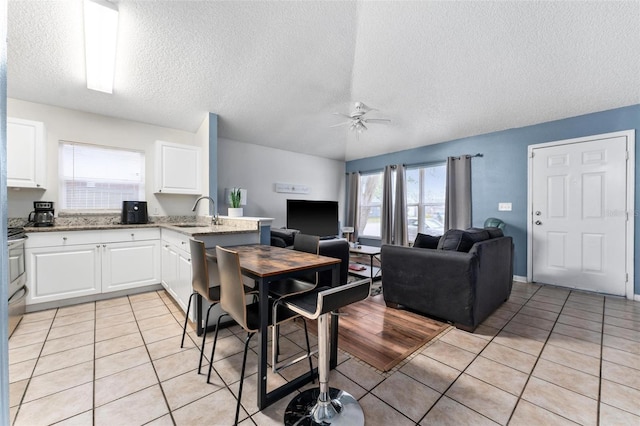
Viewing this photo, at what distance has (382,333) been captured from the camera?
89.6 inches

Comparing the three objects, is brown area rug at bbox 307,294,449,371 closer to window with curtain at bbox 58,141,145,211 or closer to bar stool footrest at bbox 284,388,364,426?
Result: bar stool footrest at bbox 284,388,364,426

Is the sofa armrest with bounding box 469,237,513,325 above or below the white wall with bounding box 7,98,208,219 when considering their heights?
below

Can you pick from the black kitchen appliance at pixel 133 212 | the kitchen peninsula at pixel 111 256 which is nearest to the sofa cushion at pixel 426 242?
the kitchen peninsula at pixel 111 256

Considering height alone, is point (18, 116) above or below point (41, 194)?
above

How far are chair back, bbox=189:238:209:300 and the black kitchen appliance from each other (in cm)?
225

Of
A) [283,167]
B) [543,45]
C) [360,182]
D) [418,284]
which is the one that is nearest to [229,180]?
[283,167]

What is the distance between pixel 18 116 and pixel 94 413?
3525 mm

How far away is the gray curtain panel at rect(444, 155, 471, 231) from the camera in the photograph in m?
4.47

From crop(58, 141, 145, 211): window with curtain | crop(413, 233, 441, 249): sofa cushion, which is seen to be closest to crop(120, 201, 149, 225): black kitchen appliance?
crop(58, 141, 145, 211): window with curtain

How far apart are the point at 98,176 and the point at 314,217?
3536mm

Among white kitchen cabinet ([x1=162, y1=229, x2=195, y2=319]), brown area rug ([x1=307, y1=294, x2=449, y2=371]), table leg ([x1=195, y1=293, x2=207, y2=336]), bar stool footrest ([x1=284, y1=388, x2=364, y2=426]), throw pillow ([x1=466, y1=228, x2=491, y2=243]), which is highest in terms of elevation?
throw pillow ([x1=466, y1=228, x2=491, y2=243])

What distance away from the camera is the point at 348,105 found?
12.7 ft

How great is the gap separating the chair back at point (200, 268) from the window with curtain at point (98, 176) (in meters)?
2.61

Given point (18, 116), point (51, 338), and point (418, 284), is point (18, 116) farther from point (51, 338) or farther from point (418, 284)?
point (418, 284)
